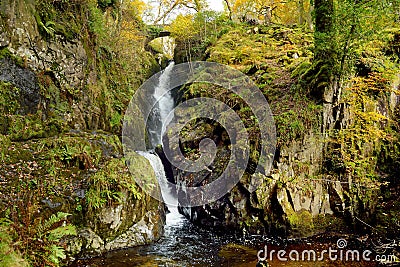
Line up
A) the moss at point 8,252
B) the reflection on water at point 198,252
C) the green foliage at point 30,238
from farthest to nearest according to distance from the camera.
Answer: the reflection on water at point 198,252 → the green foliage at point 30,238 → the moss at point 8,252

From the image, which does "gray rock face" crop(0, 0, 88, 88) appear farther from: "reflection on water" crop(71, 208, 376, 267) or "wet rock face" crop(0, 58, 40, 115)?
"reflection on water" crop(71, 208, 376, 267)

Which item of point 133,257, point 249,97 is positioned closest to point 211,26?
point 249,97

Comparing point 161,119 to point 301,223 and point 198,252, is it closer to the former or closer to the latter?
point 198,252

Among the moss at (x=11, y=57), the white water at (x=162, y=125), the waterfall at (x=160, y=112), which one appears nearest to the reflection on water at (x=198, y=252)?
the white water at (x=162, y=125)

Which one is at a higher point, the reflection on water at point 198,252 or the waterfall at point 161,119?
the waterfall at point 161,119

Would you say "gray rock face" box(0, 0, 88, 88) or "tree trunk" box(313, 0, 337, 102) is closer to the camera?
"gray rock face" box(0, 0, 88, 88)

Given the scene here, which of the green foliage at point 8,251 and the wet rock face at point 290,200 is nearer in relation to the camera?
the green foliage at point 8,251

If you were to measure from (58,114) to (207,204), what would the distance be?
507cm

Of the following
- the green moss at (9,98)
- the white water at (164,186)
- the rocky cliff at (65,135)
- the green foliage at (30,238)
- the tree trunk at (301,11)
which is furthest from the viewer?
the tree trunk at (301,11)

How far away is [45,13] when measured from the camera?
26.0 ft

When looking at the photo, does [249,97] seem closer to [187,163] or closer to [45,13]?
[187,163]

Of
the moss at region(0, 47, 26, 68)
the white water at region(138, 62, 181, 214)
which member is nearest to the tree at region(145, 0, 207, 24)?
the white water at region(138, 62, 181, 214)

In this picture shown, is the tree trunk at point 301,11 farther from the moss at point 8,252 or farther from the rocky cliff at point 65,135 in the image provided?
the moss at point 8,252

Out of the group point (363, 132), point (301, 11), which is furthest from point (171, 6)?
point (363, 132)
